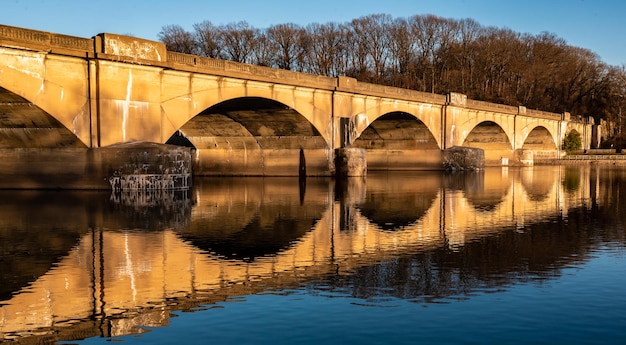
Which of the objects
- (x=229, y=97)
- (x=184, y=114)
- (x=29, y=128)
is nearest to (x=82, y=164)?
(x=29, y=128)

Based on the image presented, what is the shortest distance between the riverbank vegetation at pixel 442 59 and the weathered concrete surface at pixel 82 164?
214 ft

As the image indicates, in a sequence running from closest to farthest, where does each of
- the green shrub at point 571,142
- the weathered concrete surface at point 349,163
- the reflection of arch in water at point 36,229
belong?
the reflection of arch in water at point 36,229 → the weathered concrete surface at point 349,163 → the green shrub at point 571,142

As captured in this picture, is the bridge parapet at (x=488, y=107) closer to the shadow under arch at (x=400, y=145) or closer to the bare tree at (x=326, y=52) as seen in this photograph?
the shadow under arch at (x=400, y=145)

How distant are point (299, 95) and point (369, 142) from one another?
18814 mm

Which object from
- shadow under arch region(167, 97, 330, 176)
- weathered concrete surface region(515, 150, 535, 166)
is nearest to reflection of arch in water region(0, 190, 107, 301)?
shadow under arch region(167, 97, 330, 176)

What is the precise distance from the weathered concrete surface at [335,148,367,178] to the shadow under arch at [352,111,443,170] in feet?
37.0

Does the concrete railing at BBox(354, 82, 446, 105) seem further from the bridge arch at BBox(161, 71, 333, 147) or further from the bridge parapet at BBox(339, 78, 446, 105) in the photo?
the bridge arch at BBox(161, 71, 333, 147)

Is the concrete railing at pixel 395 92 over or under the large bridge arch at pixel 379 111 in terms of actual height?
over

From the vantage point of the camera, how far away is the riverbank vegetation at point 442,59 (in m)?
90.9

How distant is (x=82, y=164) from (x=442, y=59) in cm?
7955

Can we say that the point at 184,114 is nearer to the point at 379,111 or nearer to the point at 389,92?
the point at 379,111

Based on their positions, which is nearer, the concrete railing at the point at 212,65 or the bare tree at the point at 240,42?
the concrete railing at the point at 212,65

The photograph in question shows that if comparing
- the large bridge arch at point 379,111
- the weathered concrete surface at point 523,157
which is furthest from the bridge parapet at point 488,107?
the large bridge arch at point 379,111

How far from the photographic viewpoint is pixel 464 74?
96.5m
